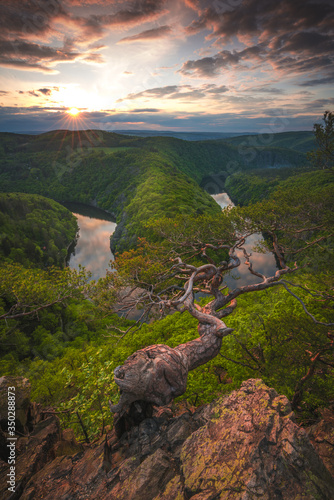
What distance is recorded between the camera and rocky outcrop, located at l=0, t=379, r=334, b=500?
6082 mm

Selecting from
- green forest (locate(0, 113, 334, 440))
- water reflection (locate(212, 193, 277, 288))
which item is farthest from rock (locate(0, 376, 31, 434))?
water reflection (locate(212, 193, 277, 288))

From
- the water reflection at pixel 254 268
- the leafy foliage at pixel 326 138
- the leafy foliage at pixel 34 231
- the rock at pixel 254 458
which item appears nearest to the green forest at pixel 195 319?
the leafy foliage at pixel 326 138

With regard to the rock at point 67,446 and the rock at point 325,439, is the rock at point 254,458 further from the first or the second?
the rock at point 67,446

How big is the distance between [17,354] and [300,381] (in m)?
36.0

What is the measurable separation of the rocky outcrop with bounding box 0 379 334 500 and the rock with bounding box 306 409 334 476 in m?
0.04

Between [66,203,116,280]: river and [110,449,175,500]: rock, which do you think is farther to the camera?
[66,203,116,280]: river

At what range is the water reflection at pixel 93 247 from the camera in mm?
79613

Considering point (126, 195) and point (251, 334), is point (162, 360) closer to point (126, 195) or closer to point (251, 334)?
point (251, 334)

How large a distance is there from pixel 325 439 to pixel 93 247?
95731 mm

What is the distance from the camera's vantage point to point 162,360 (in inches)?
364

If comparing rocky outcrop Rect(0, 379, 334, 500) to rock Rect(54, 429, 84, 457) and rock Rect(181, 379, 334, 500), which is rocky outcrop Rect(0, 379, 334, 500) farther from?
rock Rect(54, 429, 84, 457)

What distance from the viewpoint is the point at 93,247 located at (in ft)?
317

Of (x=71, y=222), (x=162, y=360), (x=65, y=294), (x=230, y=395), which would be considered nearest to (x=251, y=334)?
(x=230, y=395)

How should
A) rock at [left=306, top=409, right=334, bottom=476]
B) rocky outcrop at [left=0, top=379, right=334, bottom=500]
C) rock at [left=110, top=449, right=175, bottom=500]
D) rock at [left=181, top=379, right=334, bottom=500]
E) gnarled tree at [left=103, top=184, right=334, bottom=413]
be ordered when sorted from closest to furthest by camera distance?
1. rock at [left=181, top=379, right=334, bottom=500]
2. rocky outcrop at [left=0, top=379, right=334, bottom=500]
3. rock at [left=110, top=449, right=175, bottom=500]
4. rock at [left=306, top=409, right=334, bottom=476]
5. gnarled tree at [left=103, top=184, right=334, bottom=413]
